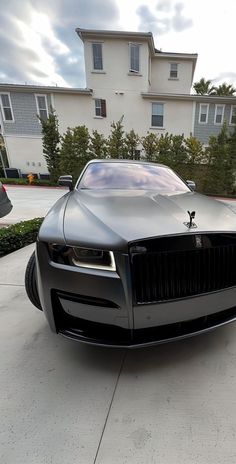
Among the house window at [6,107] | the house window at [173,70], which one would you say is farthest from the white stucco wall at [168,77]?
the house window at [6,107]

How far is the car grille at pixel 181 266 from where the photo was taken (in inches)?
51.1

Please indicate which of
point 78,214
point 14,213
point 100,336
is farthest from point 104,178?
point 14,213

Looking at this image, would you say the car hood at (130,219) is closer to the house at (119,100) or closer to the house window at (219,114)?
the house at (119,100)

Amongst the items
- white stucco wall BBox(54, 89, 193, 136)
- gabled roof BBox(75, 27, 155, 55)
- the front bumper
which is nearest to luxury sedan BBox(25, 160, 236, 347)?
the front bumper

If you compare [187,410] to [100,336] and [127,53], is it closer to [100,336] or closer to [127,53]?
[100,336]

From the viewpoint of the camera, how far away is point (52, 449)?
44.4 inches

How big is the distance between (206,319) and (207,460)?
68 centimetres

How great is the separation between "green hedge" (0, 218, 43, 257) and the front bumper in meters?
2.60

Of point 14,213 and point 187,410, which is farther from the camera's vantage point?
point 14,213

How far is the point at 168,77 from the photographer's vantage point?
16250 millimetres

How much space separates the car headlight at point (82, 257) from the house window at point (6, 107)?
18.0 meters

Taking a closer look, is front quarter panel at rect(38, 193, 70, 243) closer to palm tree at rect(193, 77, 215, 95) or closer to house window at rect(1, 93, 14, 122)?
house window at rect(1, 93, 14, 122)

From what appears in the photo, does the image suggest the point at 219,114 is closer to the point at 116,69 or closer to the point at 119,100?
the point at 119,100

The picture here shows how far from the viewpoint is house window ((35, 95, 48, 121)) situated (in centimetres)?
1531
